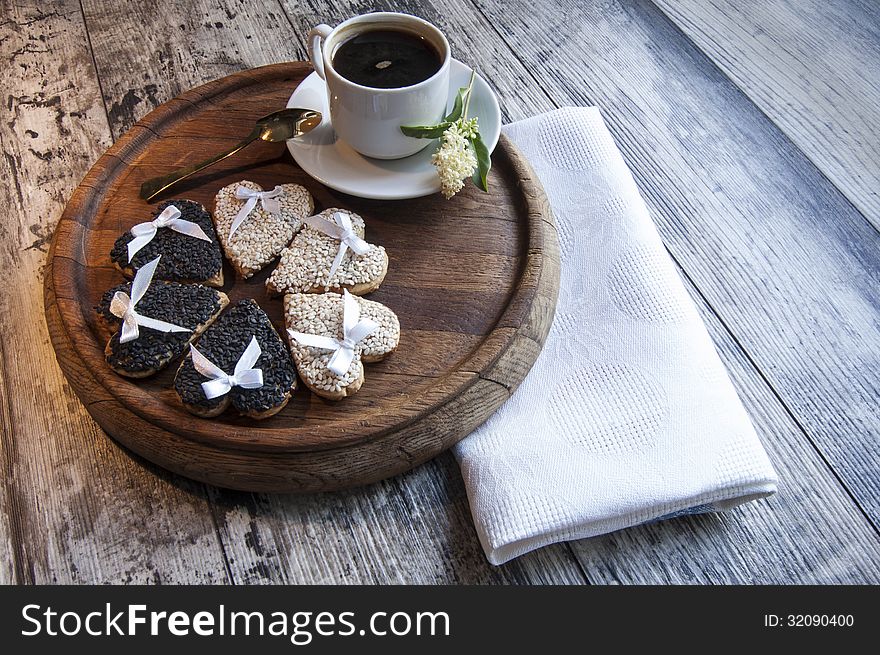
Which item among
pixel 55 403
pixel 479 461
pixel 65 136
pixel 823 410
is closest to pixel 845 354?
pixel 823 410

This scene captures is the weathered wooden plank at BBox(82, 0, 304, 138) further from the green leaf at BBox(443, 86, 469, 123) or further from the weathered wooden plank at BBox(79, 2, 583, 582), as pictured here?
the weathered wooden plank at BBox(79, 2, 583, 582)

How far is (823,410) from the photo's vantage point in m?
1.25

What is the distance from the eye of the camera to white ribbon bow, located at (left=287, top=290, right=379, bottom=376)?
3.46 feet

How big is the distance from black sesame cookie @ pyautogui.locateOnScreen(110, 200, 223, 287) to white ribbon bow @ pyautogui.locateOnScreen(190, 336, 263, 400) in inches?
5.9

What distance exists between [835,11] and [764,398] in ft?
3.53

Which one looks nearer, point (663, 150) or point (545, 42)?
point (663, 150)

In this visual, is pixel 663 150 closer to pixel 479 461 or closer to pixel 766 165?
pixel 766 165

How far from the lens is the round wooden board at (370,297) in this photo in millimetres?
1045

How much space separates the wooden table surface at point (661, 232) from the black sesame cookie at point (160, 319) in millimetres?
169

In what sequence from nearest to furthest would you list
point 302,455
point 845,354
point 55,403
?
1. point 302,455
2. point 55,403
3. point 845,354

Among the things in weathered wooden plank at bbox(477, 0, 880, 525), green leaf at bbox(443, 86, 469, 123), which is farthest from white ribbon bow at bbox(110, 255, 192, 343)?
weathered wooden plank at bbox(477, 0, 880, 525)

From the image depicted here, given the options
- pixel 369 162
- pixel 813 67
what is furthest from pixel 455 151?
pixel 813 67

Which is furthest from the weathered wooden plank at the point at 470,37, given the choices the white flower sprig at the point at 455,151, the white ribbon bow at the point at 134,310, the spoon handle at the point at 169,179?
the white ribbon bow at the point at 134,310

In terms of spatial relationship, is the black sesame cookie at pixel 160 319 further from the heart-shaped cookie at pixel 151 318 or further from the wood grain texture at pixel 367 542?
the wood grain texture at pixel 367 542
